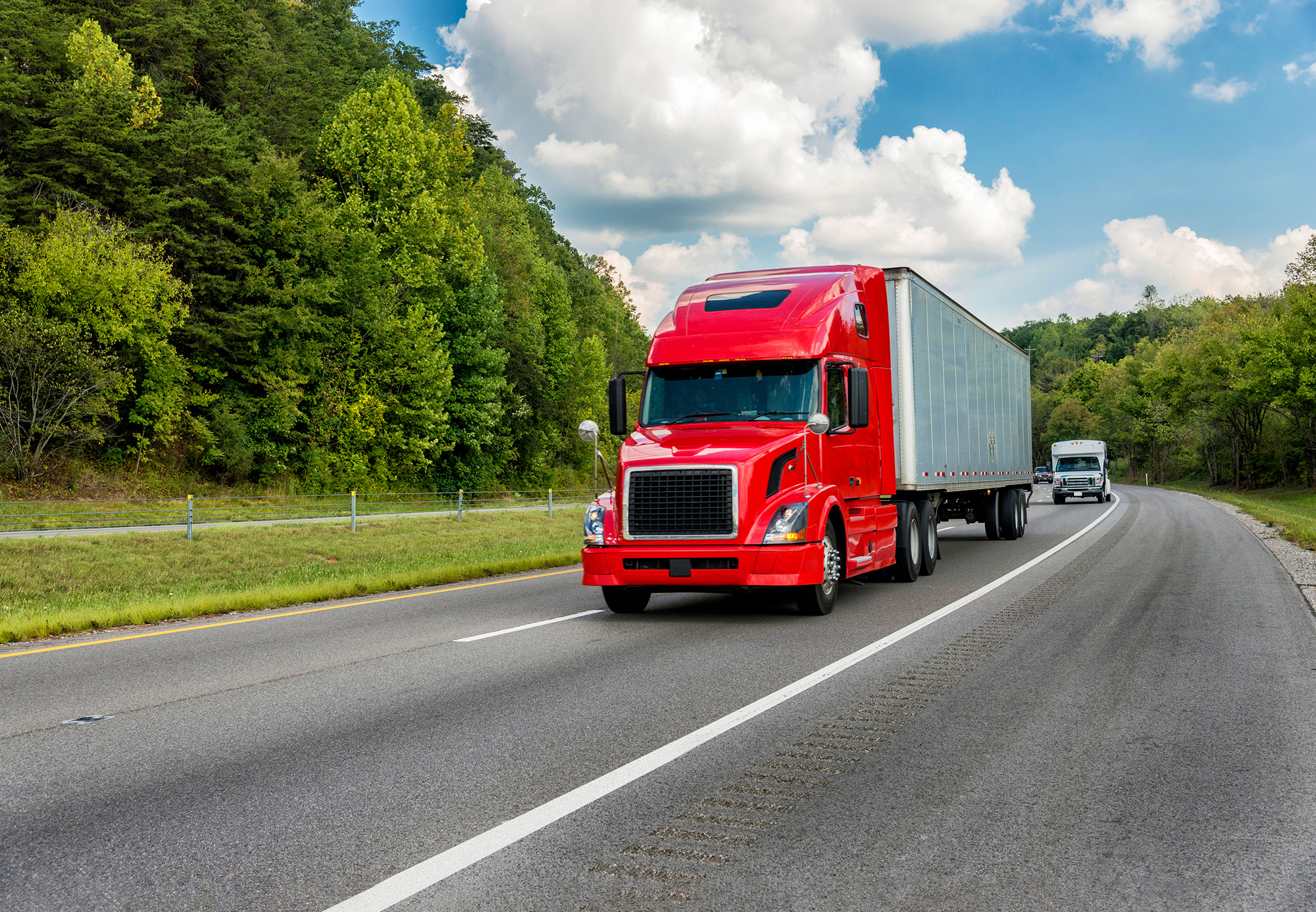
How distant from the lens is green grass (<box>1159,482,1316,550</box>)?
76.8ft

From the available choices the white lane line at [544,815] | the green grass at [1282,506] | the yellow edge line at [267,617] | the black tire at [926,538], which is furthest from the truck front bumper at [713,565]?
the green grass at [1282,506]

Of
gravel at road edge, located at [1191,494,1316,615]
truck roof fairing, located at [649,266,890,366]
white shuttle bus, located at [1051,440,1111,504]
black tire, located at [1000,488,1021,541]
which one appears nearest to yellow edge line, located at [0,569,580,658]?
truck roof fairing, located at [649,266,890,366]

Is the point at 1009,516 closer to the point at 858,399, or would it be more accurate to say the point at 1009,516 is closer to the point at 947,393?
the point at 947,393

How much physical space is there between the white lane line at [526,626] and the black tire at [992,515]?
12.6 meters

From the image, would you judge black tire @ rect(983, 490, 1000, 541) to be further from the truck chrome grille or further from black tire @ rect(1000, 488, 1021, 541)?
the truck chrome grille

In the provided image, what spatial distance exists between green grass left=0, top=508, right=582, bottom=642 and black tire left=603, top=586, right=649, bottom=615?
14.1 feet

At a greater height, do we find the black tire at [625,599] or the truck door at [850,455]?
the truck door at [850,455]

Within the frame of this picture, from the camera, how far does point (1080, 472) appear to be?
48.5 meters

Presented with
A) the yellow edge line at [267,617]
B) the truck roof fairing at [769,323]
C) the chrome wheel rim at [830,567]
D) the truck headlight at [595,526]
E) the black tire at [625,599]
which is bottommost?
the yellow edge line at [267,617]

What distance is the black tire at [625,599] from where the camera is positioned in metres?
11.4

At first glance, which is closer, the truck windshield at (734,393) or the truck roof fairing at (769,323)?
the truck windshield at (734,393)

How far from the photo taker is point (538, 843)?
410 centimetres

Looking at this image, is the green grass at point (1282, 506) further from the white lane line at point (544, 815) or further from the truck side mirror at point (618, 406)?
the white lane line at point (544, 815)

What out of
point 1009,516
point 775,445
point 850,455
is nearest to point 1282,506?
point 1009,516
